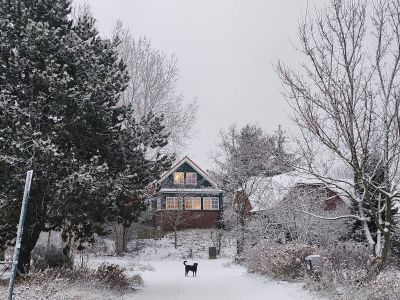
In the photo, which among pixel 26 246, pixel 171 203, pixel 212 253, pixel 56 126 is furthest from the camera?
pixel 171 203

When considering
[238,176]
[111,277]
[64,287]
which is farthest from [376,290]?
[238,176]

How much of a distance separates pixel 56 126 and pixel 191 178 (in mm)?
31434

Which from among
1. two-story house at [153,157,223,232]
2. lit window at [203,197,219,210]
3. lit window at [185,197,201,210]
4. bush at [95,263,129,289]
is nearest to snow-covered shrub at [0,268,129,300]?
bush at [95,263,129,289]

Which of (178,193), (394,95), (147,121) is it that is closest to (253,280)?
(147,121)

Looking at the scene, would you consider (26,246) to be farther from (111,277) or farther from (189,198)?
(189,198)

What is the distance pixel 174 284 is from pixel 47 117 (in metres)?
8.30

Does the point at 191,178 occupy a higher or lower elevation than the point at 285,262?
higher

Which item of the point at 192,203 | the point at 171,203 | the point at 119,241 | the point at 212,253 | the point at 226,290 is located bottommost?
the point at 226,290

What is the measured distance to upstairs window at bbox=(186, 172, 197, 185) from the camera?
42.9 meters

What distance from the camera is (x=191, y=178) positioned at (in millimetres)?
43062

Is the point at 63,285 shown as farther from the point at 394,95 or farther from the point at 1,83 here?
the point at 394,95

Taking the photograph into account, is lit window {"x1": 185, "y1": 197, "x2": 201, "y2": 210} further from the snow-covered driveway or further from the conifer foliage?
the conifer foliage

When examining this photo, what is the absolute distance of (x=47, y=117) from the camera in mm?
12336

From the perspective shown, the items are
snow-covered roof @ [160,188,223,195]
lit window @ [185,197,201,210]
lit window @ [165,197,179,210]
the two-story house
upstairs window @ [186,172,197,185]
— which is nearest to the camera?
snow-covered roof @ [160,188,223,195]
